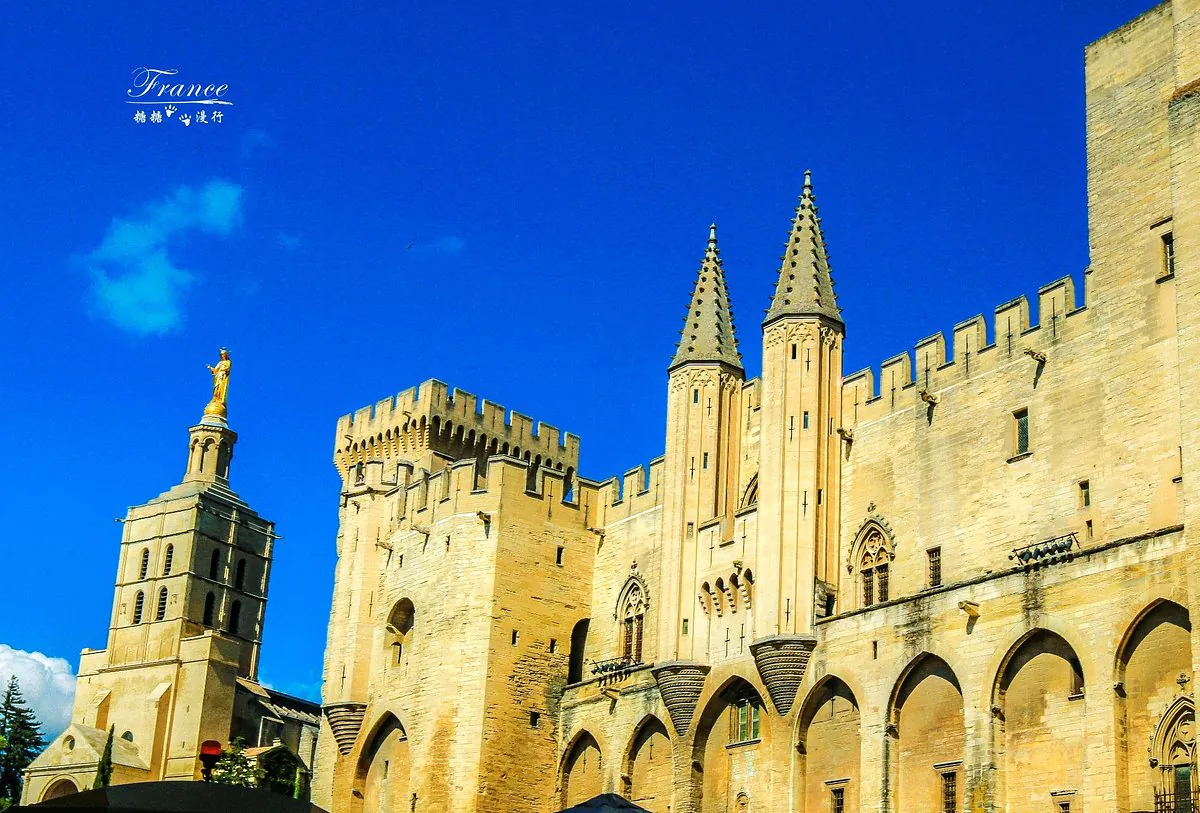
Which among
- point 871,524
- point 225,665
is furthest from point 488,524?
point 225,665

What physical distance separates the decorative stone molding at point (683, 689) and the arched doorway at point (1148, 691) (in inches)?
516

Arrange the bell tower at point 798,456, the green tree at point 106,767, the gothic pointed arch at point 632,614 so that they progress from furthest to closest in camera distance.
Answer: the green tree at point 106,767
the gothic pointed arch at point 632,614
the bell tower at point 798,456

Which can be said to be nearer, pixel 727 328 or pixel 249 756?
pixel 727 328

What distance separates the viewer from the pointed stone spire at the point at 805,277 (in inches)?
1559

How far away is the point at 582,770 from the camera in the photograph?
43.0 m

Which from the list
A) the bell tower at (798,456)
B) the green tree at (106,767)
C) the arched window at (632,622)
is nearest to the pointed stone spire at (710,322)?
the bell tower at (798,456)

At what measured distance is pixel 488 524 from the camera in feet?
146

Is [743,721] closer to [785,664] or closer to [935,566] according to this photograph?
[785,664]

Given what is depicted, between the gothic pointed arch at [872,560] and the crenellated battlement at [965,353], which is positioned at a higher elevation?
the crenellated battlement at [965,353]

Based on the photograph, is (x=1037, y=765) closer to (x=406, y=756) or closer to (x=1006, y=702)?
(x=1006, y=702)

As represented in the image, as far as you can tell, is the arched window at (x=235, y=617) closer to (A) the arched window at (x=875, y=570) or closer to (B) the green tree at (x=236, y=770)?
(B) the green tree at (x=236, y=770)

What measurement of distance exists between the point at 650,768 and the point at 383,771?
28.8 feet

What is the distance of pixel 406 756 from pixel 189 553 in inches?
1414

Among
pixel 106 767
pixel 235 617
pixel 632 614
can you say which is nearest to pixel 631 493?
pixel 632 614
